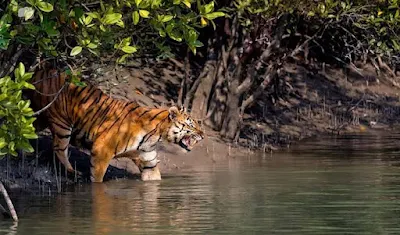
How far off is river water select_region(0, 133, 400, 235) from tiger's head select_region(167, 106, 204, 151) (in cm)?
52

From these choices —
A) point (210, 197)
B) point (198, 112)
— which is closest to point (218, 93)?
point (198, 112)

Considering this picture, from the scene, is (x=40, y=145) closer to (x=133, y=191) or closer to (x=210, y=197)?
(x=133, y=191)

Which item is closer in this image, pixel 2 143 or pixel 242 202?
pixel 2 143

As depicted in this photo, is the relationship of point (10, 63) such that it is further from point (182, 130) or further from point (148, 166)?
point (182, 130)

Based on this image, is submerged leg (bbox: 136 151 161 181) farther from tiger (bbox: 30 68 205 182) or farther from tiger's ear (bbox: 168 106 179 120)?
tiger's ear (bbox: 168 106 179 120)

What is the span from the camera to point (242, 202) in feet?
43.1

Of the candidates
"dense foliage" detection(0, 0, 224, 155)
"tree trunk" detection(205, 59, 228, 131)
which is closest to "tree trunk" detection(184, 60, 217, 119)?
"tree trunk" detection(205, 59, 228, 131)

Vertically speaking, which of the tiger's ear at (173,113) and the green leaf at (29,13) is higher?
the green leaf at (29,13)

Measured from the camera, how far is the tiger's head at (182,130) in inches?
617

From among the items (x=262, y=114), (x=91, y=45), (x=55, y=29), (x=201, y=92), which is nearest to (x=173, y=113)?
(x=55, y=29)

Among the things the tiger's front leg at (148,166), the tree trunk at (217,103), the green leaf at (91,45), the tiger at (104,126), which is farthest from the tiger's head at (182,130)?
the tree trunk at (217,103)

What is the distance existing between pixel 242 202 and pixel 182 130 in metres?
2.74

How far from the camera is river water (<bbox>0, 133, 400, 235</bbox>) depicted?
11.3 m

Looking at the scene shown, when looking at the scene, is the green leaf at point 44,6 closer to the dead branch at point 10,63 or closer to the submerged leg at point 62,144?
the dead branch at point 10,63
